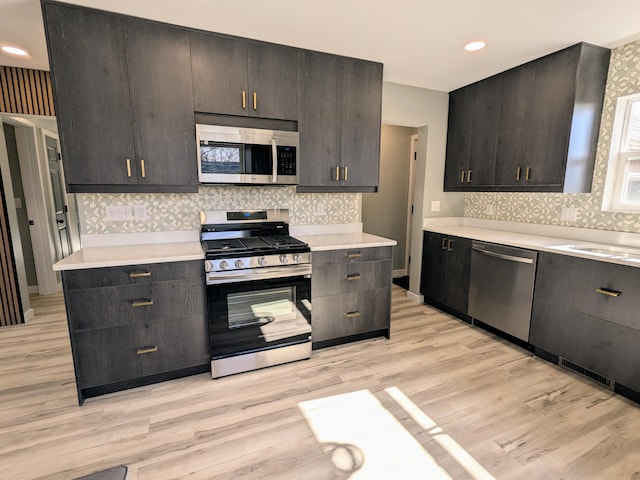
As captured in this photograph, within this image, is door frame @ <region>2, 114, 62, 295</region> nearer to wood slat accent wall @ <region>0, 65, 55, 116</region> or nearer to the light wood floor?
wood slat accent wall @ <region>0, 65, 55, 116</region>

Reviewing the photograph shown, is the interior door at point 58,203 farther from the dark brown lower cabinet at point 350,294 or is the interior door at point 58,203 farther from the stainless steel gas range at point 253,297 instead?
the dark brown lower cabinet at point 350,294

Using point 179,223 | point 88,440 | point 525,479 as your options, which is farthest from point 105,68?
point 525,479

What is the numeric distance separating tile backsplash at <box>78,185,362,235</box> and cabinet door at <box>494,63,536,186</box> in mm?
1576

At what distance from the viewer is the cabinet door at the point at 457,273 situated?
3.20m

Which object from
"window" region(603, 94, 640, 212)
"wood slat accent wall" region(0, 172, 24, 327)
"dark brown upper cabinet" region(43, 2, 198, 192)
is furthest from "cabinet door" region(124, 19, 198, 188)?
"window" region(603, 94, 640, 212)

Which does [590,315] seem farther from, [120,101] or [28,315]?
[28,315]

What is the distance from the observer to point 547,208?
310 cm

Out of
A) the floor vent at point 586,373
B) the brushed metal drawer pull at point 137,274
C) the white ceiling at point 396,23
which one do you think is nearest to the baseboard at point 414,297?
the floor vent at point 586,373

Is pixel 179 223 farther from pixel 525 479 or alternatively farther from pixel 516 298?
pixel 516 298

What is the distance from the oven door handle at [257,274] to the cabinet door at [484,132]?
223 cm

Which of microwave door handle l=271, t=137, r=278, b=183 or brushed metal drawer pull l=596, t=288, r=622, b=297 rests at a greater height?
microwave door handle l=271, t=137, r=278, b=183

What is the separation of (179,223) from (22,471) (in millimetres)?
1732

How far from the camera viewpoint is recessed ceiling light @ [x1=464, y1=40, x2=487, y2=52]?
7.97 feet

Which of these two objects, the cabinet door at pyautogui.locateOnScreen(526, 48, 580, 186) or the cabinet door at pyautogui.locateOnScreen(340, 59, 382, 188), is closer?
the cabinet door at pyautogui.locateOnScreen(526, 48, 580, 186)
